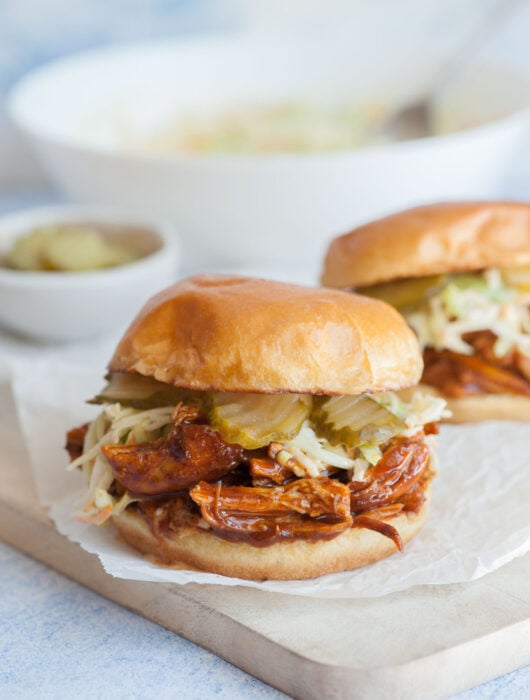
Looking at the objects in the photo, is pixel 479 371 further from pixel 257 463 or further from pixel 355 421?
pixel 257 463

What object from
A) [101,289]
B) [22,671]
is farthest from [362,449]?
[101,289]

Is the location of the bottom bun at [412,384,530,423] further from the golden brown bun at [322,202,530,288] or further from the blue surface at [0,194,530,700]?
the blue surface at [0,194,530,700]

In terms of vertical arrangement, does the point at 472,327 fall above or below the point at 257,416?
below

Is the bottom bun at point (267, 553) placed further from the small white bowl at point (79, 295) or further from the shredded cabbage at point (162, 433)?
the small white bowl at point (79, 295)

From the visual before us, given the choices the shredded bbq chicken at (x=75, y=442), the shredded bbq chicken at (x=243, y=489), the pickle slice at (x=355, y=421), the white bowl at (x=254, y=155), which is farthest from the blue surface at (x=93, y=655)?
the white bowl at (x=254, y=155)

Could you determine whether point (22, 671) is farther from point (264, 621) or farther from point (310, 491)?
point (310, 491)

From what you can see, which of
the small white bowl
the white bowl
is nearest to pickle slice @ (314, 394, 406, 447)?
the small white bowl

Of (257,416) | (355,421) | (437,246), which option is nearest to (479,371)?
(437,246)
